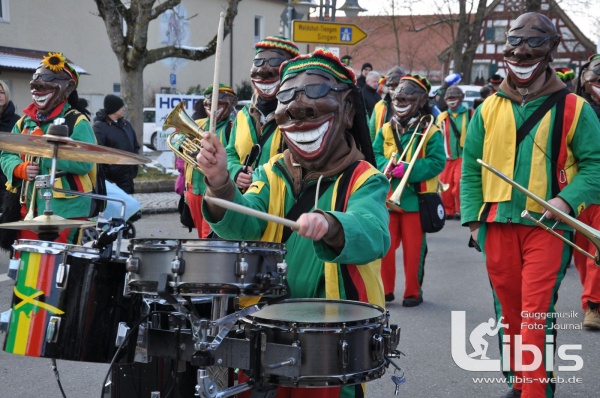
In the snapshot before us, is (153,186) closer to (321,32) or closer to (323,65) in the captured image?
(321,32)

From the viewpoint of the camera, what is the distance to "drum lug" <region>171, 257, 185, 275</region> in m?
2.79

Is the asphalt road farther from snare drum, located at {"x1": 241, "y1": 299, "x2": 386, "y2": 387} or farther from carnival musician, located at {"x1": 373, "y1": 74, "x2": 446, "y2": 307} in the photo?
snare drum, located at {"x1": 241, "y1": 299, "x2": 386, "y2": 387}

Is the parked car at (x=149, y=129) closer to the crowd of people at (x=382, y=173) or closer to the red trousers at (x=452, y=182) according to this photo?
the red trousers at (x=452, y=182)

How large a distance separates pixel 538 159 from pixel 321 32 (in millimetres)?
11551

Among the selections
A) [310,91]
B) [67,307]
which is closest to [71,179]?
[67,307]

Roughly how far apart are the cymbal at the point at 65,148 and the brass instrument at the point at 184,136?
11.0 inches

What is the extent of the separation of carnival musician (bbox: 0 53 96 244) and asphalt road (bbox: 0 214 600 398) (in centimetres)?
94

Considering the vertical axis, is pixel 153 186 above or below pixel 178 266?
above

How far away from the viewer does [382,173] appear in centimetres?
429

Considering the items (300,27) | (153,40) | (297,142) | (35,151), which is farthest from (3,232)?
(153,40)

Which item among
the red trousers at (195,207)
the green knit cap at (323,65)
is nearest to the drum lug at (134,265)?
the green knit cap at (323,65)

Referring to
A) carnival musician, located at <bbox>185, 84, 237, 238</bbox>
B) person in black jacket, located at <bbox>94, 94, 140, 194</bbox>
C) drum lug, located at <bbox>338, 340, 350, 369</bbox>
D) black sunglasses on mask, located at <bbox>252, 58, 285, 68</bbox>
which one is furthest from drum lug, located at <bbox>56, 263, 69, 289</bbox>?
person in black jacket, located at <bbox>94, 94, 140, 194</bbox>

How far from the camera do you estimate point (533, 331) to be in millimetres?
4641

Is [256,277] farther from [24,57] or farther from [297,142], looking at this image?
[24,57]
